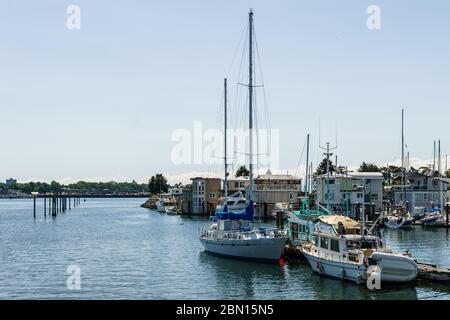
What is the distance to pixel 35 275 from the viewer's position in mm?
44875

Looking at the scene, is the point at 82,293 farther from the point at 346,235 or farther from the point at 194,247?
the point at 194,247

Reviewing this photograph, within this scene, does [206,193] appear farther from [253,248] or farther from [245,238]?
[253,248]

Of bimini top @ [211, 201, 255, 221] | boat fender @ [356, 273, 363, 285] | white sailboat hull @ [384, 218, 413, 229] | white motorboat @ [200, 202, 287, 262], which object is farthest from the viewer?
white sailboat hull @ [384, 218, 413, 229]

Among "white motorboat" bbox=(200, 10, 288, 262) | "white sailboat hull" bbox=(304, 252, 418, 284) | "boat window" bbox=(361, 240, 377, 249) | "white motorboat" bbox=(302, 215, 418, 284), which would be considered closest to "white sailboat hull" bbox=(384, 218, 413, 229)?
"white motorboat" bbox=(200, 10, 288, 262)

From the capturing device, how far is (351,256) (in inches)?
1515

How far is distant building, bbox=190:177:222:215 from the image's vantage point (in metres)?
136

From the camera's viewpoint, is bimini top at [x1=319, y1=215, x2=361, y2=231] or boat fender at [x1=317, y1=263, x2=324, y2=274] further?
boat fender at [x1=317, y1=263, x2=324, y2=274]

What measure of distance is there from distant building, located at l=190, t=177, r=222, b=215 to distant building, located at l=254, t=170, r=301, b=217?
1117cm

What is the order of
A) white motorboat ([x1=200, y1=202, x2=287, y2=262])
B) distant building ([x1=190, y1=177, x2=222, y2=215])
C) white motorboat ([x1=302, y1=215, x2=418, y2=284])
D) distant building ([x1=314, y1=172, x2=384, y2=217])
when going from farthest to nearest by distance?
distant building ([x1=190, y1=177, x2=222, y2=215]) → distant building ([x1=314, y1=172, x2=384, y2=217]) → white motorboat ([x1=200, y1=202, x2=287, y2=262]) → white motorboat ([x1=302, y1=215, x2=418, y2=284])

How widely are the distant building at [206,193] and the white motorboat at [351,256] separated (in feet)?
300

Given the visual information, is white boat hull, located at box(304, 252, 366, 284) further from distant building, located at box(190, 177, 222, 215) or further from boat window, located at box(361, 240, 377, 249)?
distant building, located at box(190, 177, 222, 215)

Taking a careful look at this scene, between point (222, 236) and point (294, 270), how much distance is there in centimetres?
1153

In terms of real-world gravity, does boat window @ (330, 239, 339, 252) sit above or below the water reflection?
above
